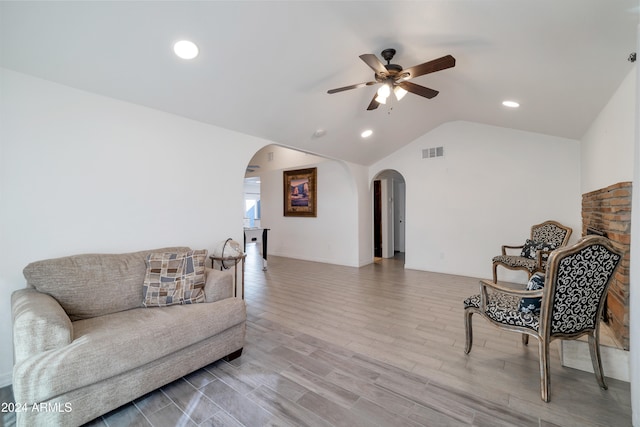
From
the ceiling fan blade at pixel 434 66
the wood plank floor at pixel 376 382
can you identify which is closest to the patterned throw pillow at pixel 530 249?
the wood plank floor at pixel 376 382

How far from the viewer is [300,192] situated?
7102 mm

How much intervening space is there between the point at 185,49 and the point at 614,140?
388 centimetres

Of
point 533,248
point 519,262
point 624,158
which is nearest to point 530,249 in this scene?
point 533,248

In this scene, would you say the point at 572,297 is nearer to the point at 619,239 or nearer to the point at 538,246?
the point at 619,239

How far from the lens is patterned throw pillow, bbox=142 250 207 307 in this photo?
7.75 feet

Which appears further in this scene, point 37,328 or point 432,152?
point 432,152

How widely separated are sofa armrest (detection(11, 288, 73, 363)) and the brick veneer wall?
12.5 ft

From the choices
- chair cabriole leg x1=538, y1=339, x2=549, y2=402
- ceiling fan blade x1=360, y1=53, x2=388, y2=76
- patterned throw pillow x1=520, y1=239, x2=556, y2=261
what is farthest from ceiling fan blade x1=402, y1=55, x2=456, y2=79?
patterned throw pillow x1=520, y1=239, x2=556, y2=261

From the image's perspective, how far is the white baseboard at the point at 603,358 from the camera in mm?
2051

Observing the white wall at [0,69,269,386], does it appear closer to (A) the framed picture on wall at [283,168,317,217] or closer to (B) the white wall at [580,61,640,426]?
(A) the framed picture on wall at [283,168,317,217]

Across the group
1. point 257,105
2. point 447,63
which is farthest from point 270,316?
point 447,63

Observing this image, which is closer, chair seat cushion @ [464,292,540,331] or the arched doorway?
chair seat cushion @ [464,292,540,331]

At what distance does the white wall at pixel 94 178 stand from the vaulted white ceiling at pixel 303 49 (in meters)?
0.20

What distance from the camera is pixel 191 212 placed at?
3.17 m
